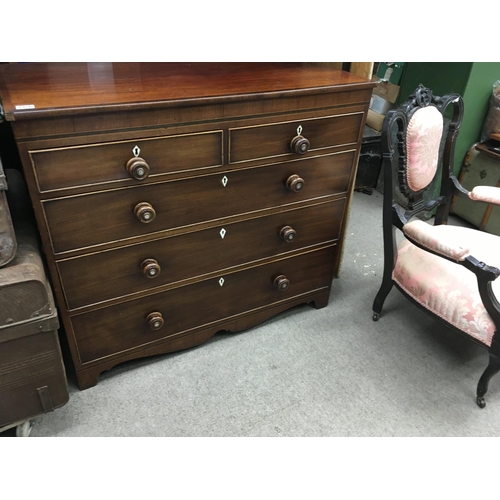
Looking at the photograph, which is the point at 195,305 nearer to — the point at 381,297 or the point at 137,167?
the point at 137,167

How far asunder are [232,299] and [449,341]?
0.96 m

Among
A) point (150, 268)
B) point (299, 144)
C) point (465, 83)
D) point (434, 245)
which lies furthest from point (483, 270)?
point (465, 83)

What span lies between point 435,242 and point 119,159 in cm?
103

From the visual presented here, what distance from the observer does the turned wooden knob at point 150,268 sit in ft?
4.46

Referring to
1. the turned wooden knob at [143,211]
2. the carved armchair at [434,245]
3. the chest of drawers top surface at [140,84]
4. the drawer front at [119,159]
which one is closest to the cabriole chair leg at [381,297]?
the carved armchair at [434,245]

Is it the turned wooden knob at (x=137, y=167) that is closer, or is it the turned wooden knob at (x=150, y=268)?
the turned wooden knob at (x=137, y=167)

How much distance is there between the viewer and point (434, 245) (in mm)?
1426

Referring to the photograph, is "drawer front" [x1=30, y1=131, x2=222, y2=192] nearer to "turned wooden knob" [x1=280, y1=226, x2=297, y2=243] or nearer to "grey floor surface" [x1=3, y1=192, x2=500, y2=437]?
"turned wooden knob" [x1=280, y1=226, x2=297, y2=243]

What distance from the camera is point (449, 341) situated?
183 cm

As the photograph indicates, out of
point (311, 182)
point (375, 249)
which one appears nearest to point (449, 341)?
point (375, 249)

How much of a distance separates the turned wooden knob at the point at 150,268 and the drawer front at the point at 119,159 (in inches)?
10.9

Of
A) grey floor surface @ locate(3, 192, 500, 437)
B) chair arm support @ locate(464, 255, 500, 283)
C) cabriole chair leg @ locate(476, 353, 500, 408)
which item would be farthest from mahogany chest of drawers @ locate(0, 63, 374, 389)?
cabriole chair leg @ locate(476, 353, 500, 408)

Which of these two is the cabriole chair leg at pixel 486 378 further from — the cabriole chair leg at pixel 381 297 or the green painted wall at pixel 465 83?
the green painted wall at pixel 465 83

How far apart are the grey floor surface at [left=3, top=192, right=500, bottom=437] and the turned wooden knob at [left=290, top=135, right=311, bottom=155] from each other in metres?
0.81
